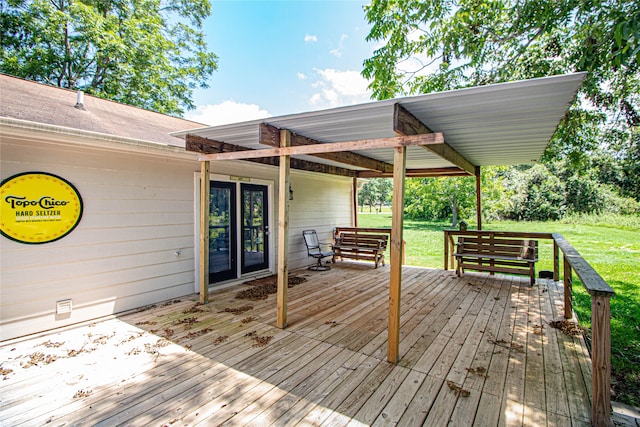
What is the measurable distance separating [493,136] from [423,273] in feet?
11.5

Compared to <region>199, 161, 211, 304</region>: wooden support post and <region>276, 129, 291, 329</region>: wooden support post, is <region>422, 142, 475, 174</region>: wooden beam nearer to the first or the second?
<region>276, 129, 291, 329</region>: wooden support post

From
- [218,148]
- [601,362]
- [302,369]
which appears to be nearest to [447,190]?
[218,148]

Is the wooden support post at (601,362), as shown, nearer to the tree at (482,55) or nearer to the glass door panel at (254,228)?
the tree at (482,55)

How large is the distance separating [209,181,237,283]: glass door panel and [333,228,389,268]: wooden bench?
286cm

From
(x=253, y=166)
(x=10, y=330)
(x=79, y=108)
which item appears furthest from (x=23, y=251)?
(x=253, y=166)

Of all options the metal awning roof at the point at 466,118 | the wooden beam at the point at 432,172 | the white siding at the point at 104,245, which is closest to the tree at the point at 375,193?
the wooden beam at the point at 432,172

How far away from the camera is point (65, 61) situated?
10.8m

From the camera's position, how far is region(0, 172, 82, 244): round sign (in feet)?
10.3

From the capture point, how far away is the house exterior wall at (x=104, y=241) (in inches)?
126

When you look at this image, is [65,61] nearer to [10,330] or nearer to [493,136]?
[10,330]

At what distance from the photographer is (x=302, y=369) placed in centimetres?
262

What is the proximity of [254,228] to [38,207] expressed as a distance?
130 inches

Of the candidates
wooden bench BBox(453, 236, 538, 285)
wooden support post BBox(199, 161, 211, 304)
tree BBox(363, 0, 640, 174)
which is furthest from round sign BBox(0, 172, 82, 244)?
wooden bench BBox(453, 236, 538, 285)

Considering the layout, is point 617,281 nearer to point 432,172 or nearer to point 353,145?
point 432,172
